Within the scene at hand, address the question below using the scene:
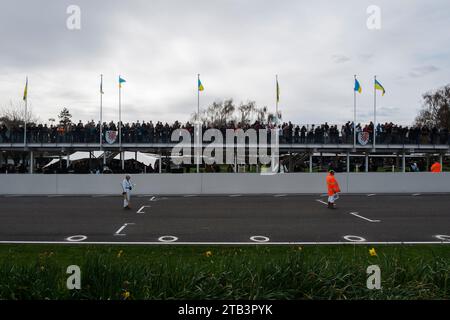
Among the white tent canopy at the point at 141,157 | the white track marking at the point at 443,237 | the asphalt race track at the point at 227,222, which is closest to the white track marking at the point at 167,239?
the asphalt race track at the point at 227,222

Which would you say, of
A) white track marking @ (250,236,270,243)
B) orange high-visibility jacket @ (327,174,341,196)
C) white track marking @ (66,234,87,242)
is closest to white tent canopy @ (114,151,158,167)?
orange high-visibility jacket @ (327,174,341,196)

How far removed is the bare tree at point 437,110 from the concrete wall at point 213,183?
45547 millimetres

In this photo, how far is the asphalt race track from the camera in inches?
419

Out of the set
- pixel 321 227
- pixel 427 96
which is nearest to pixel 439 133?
pixel 321 227

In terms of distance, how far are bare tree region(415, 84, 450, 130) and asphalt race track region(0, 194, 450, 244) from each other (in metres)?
52.2

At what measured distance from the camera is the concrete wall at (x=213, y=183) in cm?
2447

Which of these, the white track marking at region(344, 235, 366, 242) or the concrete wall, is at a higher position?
the concrete wall

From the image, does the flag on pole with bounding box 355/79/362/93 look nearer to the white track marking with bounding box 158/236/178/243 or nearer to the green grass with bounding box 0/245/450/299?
the white track marking with bounding box 158/236/178/243

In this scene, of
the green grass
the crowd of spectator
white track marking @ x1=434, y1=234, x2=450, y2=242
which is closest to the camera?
the green grass

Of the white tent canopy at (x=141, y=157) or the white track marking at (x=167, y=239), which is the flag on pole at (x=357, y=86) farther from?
the white track marking at (x=167, y=239)

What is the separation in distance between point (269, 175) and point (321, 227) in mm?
12556

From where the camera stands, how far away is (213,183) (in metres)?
24.7

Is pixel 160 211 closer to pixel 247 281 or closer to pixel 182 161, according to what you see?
pixel 247 281

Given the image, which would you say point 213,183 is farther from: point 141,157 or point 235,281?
point 235,281
